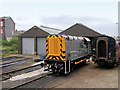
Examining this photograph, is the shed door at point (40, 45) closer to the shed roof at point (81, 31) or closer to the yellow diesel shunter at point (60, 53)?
the shed roof at point (81, 31)

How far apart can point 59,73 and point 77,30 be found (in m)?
12.9

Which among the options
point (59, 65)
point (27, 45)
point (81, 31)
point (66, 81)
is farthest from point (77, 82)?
point (27, 45)

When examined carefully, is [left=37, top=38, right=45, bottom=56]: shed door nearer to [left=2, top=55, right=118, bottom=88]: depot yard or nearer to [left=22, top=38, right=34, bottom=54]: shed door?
[left=22, top=38, right=34, bottom=54]: shed door

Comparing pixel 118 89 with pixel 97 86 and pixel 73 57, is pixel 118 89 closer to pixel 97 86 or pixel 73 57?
pixel 97 86

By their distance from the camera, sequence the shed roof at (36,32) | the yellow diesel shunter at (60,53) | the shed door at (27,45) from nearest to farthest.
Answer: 1. the yellow diesel shunter at (60,53)
2. the shed roof at (36,32)
3. the shed door at (27,45)

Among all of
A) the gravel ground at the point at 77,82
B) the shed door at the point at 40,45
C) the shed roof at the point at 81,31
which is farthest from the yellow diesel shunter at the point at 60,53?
the shed door at the point at 40,45

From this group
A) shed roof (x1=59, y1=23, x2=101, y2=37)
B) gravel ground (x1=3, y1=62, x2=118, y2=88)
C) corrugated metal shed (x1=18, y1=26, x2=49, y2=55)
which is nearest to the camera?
gravel ground (x1=3, y1=62, x2=118, y2=88)

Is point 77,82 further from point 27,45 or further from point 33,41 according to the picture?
point 27,45

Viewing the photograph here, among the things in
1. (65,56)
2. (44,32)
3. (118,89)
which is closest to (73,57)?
(65,56)

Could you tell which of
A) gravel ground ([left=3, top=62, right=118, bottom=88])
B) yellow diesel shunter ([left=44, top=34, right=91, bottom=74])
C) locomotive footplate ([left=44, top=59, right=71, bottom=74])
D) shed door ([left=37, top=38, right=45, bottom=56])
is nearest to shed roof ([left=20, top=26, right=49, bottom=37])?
shed door ([left=37, top=38, right=45, bottom=56])

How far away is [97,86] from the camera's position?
7.35 metres

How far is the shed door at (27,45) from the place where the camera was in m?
25.6

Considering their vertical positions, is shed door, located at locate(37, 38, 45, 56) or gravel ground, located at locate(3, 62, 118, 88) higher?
shed door, located at locate(37, 38, 45, 56)

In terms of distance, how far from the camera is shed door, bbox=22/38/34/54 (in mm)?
25575
